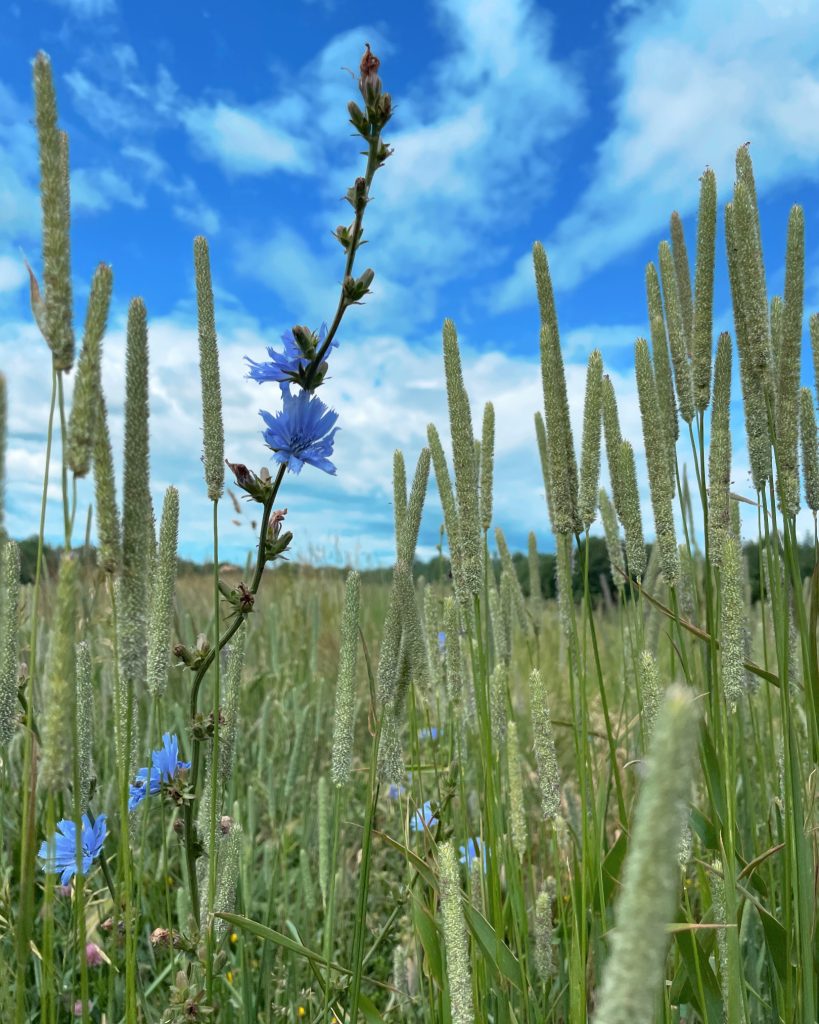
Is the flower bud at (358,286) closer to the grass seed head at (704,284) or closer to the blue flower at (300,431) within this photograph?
the blue flower at (300,431)

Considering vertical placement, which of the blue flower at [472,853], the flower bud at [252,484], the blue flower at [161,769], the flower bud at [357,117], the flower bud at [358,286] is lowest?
the blue flower at [472,853]

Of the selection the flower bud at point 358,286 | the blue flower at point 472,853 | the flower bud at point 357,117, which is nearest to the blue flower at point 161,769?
the blue flower at point 472,853

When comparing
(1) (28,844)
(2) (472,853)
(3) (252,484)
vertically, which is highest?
(3) (252,484)

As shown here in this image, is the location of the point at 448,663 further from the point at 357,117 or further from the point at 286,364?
the point at 357,117

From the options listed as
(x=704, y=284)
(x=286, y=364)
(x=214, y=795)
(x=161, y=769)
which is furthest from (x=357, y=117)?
(x=161, y=769)

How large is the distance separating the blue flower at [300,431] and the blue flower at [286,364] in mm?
35

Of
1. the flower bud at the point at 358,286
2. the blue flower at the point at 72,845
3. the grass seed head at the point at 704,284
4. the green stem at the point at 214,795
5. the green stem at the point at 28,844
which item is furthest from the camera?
the blue flower at the point at 72,845

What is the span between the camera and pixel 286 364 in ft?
4.37

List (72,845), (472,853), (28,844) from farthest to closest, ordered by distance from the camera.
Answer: (472,853) → (72,845) → (28,844)

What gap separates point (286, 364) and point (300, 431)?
0.11 m

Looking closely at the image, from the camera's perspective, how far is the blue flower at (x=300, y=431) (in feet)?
4.42

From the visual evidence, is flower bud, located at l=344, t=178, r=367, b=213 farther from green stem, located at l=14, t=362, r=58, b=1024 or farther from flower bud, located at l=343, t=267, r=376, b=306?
green stem, located at l=14, t=362, r=58, b=1024

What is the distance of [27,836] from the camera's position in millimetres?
879

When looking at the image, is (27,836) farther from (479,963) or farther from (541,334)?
(541,334)
